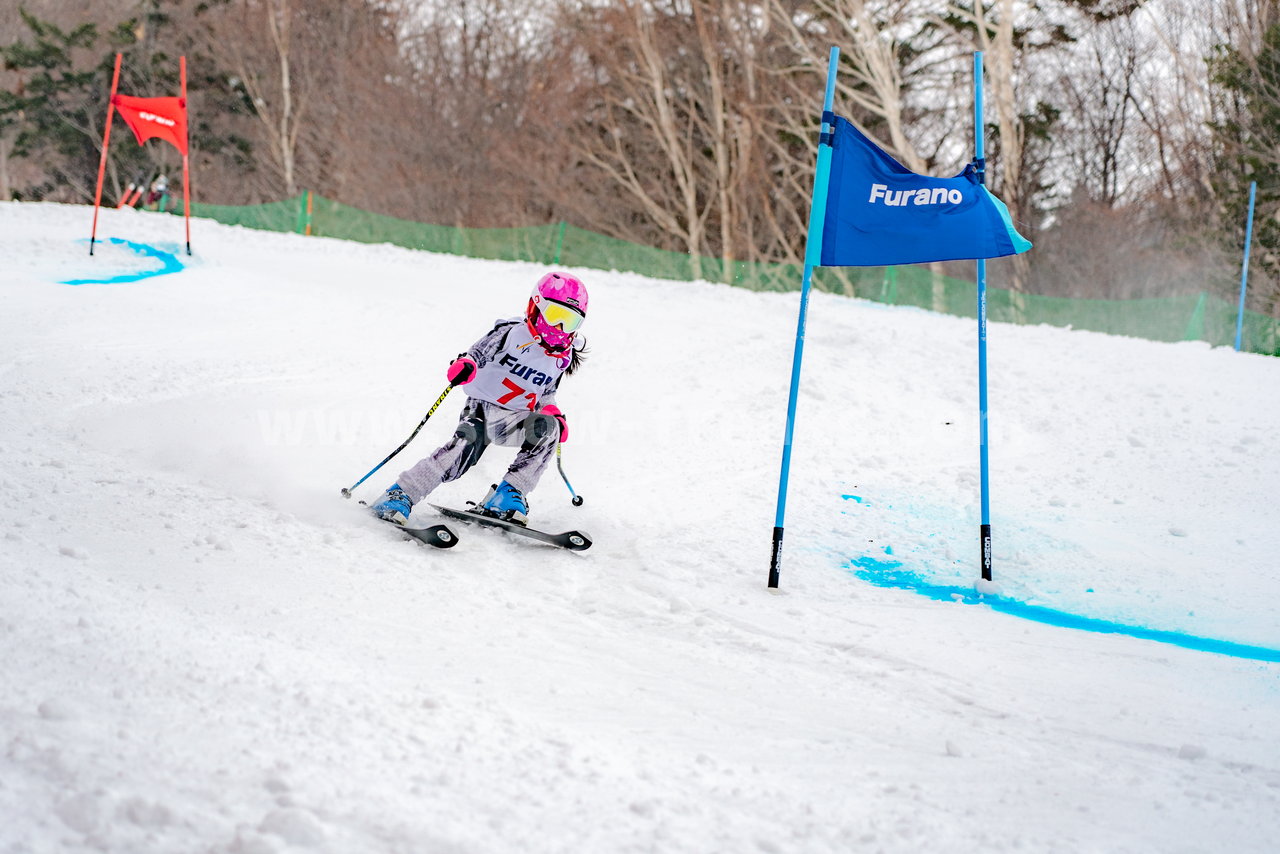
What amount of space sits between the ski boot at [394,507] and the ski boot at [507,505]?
0.45m

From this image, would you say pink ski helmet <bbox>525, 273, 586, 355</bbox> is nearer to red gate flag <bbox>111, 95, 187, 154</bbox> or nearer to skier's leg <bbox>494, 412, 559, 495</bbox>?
skier's leg <bbox>494, 412, 559, 495</bbox>

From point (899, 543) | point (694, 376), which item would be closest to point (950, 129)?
point (694, 376)

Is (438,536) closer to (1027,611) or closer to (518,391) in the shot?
(518,391)

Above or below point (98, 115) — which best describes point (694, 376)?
below

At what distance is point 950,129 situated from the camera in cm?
2778

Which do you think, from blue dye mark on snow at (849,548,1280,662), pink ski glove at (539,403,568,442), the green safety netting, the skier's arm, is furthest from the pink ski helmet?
the green safety netting

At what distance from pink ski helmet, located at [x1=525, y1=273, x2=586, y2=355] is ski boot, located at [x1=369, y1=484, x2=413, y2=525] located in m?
1.13

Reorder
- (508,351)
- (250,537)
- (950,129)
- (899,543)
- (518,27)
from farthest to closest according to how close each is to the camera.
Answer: (518,27) < (950,129) < (899,543) < (508,351) < (250,537)

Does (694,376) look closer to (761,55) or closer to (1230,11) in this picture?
(761,55)

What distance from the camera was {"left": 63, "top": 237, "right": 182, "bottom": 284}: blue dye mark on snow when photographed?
38.3 ft

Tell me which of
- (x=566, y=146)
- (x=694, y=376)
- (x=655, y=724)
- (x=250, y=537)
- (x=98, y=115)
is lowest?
(x=655, y=724)

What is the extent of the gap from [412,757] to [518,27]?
3155 centimetres

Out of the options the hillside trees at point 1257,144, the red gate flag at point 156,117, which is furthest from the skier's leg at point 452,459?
the hillside trees at point 1257,144

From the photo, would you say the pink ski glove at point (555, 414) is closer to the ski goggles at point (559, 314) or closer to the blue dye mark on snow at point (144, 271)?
the ski goggles at point (559, 314)
